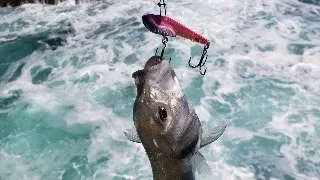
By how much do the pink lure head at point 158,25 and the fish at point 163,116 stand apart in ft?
2.78

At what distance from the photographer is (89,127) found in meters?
9.26

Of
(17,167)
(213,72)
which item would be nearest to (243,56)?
(213,72)

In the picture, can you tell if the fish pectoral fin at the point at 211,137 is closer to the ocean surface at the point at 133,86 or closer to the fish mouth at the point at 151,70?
the fish mouth at the point at 151,70

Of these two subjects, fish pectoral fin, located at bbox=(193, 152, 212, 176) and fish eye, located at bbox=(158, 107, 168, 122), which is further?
fish pectoral fin, located at bbox=(193, 152, 212, 176)

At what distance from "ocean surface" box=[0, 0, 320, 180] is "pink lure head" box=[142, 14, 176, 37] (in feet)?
14.6

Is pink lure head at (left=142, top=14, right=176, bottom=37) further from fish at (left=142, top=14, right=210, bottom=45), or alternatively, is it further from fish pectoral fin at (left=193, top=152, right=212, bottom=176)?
fish pectoral fin at (left=193, top=152, right=212, bottom=176)

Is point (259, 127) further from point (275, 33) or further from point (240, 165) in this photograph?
point (275, 33)

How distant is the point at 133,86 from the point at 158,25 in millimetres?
7100

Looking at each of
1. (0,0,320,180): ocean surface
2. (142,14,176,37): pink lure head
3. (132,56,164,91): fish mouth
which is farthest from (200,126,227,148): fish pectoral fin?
(0,0,320,180): ocean surface

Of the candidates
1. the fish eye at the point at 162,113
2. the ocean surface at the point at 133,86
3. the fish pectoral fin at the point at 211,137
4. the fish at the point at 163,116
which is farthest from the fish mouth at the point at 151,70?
the ocean surface at the point at 133,86

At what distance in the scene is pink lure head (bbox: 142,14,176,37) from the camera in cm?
338

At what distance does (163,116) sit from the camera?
2.53 m

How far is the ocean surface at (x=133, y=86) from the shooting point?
8.41m

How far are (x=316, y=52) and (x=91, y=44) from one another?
621cm
